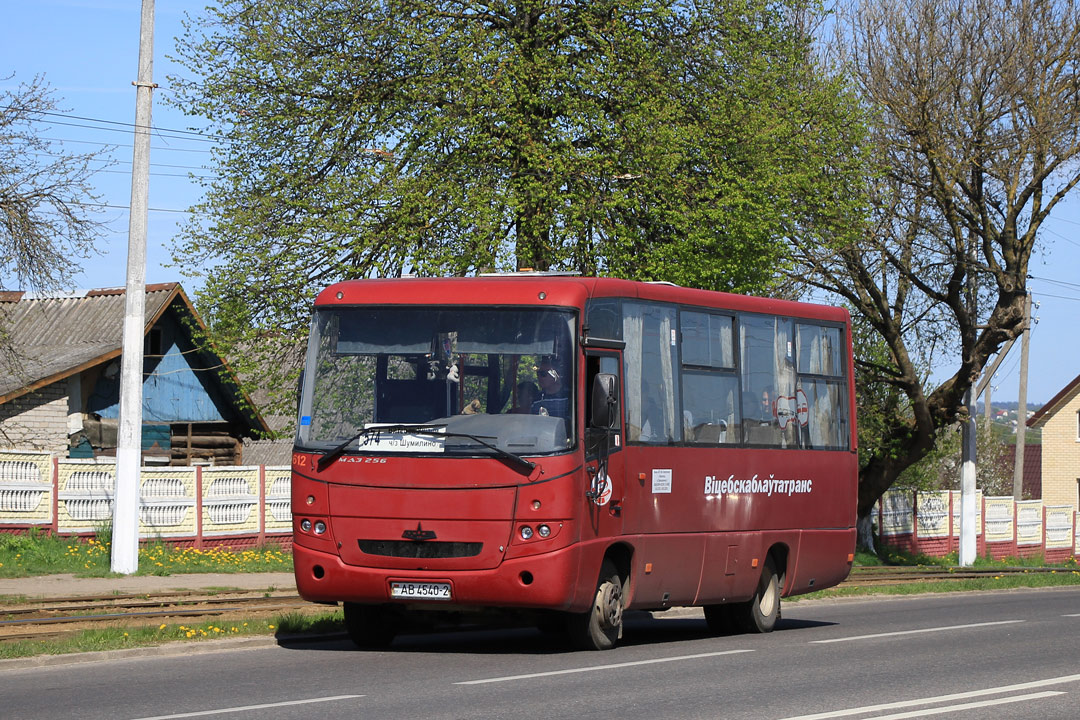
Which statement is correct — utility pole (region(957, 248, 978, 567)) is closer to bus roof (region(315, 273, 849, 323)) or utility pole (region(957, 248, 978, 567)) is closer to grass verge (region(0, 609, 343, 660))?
grass verge (region(0, 609, 343, 660))

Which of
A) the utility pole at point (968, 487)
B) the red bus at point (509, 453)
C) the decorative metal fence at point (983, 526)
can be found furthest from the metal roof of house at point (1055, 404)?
the red bus at point (509, 453)

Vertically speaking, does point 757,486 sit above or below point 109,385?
below

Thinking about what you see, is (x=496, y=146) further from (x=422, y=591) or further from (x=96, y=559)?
(x=422, y=591)

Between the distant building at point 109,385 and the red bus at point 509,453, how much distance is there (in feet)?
54.1

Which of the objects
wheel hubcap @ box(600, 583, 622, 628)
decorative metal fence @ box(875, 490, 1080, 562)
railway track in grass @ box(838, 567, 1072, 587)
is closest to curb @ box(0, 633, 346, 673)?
wheel hubcap @ box(600, 583, 622, 628)

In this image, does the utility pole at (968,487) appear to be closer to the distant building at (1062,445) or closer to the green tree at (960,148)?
the green tree at (960,148)

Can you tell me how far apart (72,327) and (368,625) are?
72.5 ft

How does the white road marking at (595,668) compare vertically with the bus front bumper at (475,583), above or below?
below

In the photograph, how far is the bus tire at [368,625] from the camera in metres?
13.9

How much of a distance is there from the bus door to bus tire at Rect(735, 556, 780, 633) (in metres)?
3.52

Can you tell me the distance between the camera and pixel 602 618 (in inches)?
537

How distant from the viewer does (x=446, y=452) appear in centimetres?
1282

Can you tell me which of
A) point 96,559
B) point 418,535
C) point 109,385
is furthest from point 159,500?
point 418,535

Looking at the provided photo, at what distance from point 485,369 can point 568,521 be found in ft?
4.88
